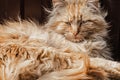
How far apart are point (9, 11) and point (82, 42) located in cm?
61

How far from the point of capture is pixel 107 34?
230cm

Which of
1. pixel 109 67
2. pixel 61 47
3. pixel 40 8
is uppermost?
pixel 40 8

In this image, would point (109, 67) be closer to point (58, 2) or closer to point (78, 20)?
point (78, 20)

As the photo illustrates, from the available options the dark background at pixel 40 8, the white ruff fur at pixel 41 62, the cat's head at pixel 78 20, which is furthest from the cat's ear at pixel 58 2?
the white ruff fur at pixel 41 62

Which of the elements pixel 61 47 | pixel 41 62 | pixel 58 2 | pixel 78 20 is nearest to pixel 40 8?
pixel 58 2

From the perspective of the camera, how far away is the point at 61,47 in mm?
1861

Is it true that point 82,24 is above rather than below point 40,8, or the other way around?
below

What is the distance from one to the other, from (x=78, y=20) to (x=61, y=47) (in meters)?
0.36

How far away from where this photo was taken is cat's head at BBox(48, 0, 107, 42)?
7.08 feet

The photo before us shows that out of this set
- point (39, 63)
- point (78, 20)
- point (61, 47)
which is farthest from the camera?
point (78, 20)

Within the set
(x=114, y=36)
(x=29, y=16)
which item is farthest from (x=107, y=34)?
(x=29, y=16)

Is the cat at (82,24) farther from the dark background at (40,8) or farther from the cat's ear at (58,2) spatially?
the dark background at (40,8)

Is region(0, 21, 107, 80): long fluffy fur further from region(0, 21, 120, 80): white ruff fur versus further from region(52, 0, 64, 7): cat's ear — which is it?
region(52, 0, 64, 7): cat's ear

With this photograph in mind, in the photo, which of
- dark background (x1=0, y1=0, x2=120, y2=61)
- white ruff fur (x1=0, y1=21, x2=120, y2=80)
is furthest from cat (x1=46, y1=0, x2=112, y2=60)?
white ruff fur (x1=0, y1=21, x2=120, y2=80)
